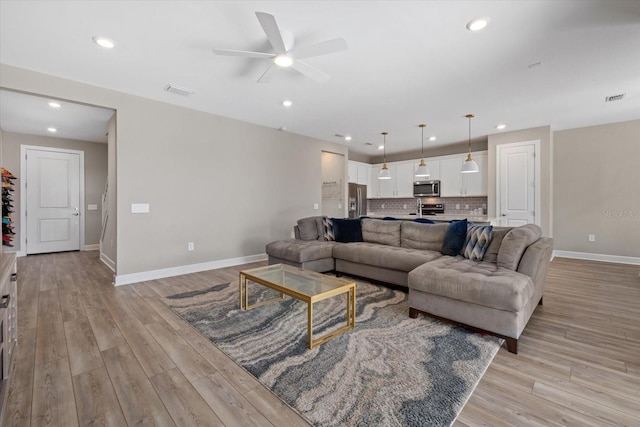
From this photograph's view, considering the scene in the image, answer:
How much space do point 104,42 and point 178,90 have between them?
116 cm

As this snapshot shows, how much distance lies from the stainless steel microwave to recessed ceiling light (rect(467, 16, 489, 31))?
17.1 ft

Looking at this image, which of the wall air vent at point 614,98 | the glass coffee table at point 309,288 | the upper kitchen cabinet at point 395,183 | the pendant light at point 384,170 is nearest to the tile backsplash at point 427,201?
the upper kitchen cabinet at point 395,183

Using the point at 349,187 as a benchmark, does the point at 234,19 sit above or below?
above

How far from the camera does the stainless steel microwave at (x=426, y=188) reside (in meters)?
7.35

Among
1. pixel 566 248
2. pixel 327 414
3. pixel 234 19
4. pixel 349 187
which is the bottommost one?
pixel 327 414

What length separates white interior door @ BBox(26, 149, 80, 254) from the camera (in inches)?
239

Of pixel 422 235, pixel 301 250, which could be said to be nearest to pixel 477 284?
pixel 422 235

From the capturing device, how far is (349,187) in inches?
311

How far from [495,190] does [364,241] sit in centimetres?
355

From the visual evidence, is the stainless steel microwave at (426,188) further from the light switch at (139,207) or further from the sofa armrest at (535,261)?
the light switch at (139,207)

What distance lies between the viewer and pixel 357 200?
26.7 feet

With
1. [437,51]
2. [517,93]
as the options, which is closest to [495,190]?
[517,93]

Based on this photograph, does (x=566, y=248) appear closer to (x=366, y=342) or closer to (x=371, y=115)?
(x=371, y=115)

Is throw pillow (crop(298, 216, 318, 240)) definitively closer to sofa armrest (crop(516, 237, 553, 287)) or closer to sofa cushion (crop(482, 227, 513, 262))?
sofa cushion (crop(482, 227, 513, 262))
